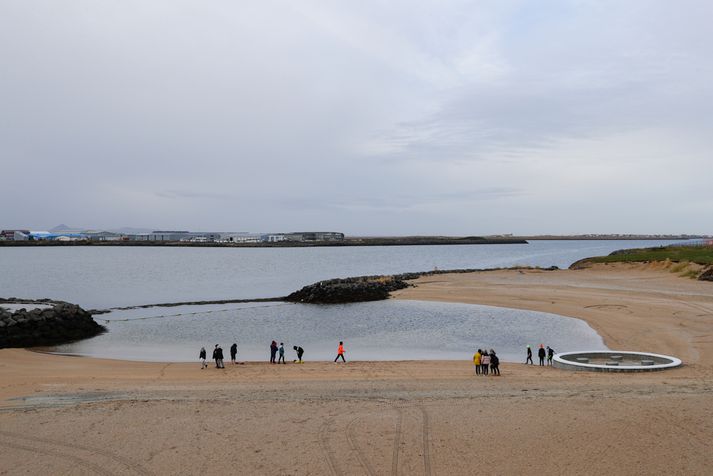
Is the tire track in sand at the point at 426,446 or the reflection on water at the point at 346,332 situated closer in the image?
the tire track in sand at the point at 426,446

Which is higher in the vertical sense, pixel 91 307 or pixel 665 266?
pixel 665 266

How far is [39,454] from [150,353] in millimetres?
17614

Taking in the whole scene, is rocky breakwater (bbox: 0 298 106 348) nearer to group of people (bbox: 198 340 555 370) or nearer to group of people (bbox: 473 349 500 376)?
group of people (bbox: 198 340 555 370)

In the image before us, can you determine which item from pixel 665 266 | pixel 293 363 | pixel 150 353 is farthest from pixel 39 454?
pixel 665 266

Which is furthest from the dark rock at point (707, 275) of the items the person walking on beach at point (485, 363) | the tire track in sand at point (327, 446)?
the tire track in sand at point (327, 446)

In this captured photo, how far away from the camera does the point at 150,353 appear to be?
28531 mm

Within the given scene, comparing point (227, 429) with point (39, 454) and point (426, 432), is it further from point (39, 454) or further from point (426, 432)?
point (426, 432)

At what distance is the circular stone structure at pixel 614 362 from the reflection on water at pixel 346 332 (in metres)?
3.23

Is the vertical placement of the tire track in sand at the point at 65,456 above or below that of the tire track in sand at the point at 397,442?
below

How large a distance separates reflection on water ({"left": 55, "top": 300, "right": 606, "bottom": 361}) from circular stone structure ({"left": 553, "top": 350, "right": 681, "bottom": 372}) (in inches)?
127

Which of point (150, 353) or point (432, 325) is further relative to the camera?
point (432, 325)

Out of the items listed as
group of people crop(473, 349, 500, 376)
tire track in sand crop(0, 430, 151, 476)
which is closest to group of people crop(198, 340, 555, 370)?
group of people crop(473, 349, 500, 376)

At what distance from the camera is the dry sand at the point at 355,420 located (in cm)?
1093

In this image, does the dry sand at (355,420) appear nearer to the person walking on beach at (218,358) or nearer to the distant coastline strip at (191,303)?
the person walking on beach at (218,358)
